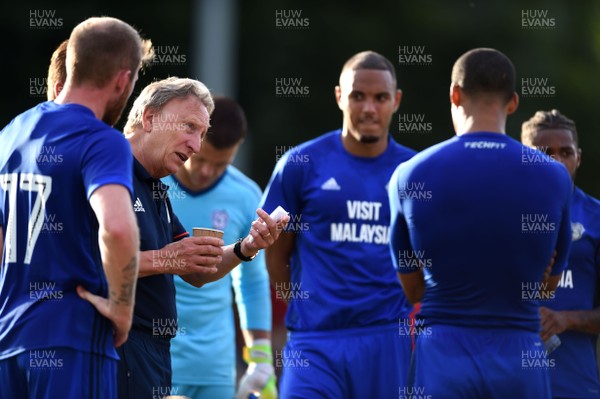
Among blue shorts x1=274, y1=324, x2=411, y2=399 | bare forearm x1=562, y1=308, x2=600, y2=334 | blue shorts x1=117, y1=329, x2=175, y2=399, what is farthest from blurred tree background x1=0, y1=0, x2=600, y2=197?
blue shorts x1=117, y1=329, x2=175, y2=399

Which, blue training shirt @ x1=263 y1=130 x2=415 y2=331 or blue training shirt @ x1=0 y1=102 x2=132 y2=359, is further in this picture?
blue training shirt @ x1=263 y1=130 x2=415 y2=331

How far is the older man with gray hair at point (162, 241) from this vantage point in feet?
17.4

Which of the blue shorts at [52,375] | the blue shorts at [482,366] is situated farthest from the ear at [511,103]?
the blue shorts at [52,375]

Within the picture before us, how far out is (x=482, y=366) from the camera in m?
5.56

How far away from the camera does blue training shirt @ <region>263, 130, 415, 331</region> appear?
7.21 m

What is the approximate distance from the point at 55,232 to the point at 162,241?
2.96 ft

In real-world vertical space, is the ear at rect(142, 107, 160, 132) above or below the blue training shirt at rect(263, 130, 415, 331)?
above

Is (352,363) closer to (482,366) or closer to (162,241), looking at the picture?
(482,366)

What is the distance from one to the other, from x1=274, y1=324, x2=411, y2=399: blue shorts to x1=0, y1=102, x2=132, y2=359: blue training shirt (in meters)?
2.56

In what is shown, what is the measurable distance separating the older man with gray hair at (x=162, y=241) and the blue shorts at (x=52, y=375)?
53cm

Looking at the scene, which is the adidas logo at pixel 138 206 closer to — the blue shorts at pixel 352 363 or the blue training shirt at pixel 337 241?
the blue training shirt at pixel 337 241

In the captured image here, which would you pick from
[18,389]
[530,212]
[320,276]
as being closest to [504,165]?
[530,212]

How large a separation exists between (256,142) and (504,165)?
1478 centimetres

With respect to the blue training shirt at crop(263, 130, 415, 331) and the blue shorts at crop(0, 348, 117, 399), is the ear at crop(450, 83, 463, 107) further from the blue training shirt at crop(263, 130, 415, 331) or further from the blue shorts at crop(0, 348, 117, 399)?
the blue shorts at crop(0, 348, 117, 399)
